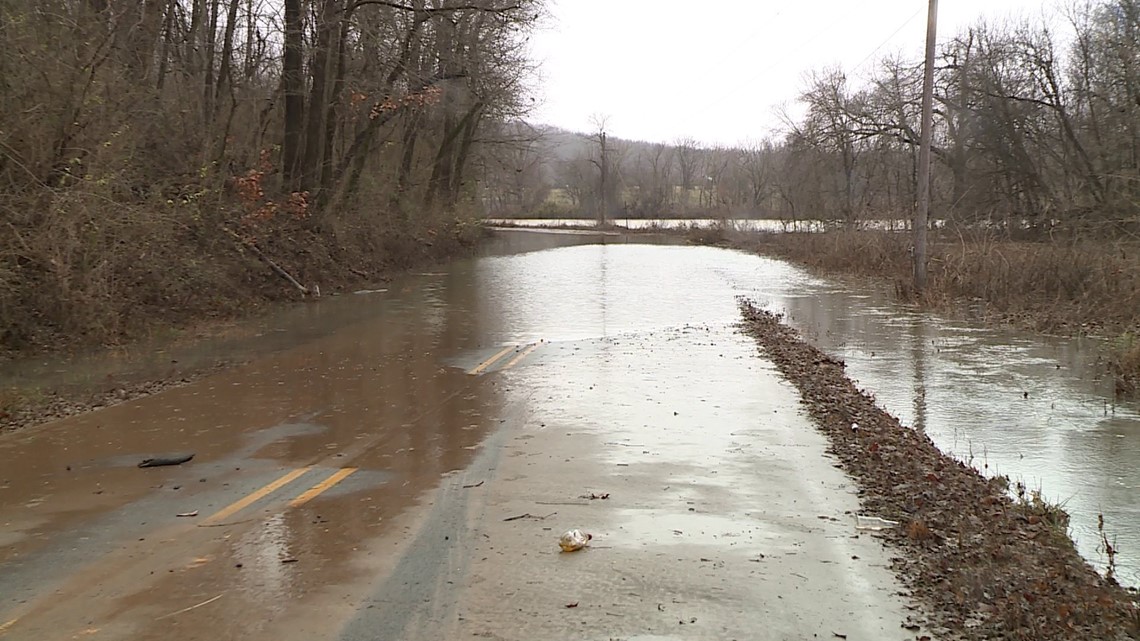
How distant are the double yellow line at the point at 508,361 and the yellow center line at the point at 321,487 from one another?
5112 millimetres

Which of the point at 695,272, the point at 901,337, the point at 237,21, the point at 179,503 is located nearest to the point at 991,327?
the point at 901,337

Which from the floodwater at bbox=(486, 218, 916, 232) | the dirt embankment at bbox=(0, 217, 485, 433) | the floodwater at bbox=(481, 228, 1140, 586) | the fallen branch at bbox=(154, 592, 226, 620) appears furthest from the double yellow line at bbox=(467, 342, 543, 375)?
the floodwater at bbox=(486, 218, 916, 232)

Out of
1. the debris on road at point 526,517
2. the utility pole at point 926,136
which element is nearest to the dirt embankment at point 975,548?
the debris on road at point 526,517

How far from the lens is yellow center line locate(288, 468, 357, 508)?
22.2 feet

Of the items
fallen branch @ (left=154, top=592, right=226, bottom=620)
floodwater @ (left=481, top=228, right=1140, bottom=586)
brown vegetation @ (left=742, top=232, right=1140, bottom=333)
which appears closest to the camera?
fallen branch @ (left=154, top=592, right=226, bottom=620)

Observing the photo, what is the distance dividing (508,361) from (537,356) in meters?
0.68

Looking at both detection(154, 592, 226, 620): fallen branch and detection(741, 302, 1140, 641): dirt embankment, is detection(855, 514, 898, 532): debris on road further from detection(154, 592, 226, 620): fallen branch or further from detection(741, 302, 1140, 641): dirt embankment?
detection(154, 592, 226, 620): fallen branch

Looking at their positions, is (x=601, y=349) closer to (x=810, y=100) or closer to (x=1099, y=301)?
(x=1099, y=301)

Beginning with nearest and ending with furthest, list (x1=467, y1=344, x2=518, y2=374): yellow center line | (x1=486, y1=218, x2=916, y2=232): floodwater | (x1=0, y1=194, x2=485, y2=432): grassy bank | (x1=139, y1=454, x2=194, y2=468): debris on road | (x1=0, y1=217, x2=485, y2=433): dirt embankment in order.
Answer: (x1=139, y1=454, x2=194, y2=468): debris on road → (x1=0, y1=217, x2=485, y2=433): dirt embankment → (x1=0, y1=194, x2=485, y2=432): grassy bank → (x1=467, y1=344, x2=518, y2=374): yellow center line → (x1=486, y1=218, x2=916, y2=232): floodwater

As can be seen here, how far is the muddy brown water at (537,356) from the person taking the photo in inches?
314

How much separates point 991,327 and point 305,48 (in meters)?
19.4

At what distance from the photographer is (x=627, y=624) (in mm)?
4652

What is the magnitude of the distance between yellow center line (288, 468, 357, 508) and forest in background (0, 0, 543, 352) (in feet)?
24.5

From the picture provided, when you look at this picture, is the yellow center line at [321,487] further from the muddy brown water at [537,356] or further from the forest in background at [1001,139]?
the forest in background at [1001,139]
